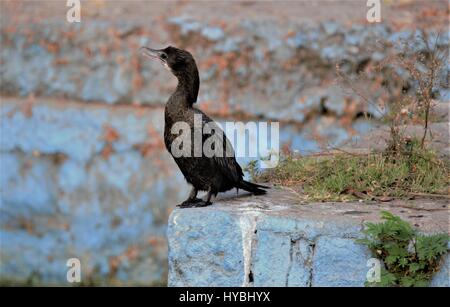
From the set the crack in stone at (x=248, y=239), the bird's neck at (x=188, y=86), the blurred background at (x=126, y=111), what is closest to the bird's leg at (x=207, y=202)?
the crack in stone at (x=248, y=239)

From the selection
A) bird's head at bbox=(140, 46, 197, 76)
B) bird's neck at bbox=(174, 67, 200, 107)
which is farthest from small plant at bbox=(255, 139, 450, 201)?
bird's head at bbox=(140, 46, 197, 76)

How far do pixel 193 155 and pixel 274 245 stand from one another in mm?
752

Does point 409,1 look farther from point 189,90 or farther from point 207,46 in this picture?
point 189,90

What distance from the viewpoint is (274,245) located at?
3.93 meters

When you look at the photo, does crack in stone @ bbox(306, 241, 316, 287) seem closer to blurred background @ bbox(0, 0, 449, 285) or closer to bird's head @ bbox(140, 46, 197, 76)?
bird's head @ bbox(140, 46, 197, 76)

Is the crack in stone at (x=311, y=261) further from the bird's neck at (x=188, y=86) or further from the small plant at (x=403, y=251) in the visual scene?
the bird's neck at (x=188, y=86)

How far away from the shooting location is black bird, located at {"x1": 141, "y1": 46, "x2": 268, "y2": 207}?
444 cm

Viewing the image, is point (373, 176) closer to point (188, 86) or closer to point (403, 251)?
point (403, 251)

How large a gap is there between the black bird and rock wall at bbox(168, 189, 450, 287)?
324mm

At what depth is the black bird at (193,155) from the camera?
444 centimetres

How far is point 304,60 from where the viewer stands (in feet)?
30.3

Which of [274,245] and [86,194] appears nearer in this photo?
[274,245]

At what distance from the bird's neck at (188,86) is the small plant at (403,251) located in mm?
1337

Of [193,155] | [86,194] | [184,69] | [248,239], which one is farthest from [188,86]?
[86,194]
